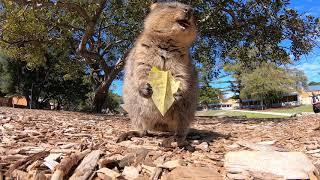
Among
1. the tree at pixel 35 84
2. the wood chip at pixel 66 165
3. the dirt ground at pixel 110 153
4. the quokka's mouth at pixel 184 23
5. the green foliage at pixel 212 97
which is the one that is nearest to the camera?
the wood chip at pixel 66 165

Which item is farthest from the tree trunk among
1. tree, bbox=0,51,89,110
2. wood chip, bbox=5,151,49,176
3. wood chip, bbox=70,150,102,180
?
tree, bbox=0,51,89,110

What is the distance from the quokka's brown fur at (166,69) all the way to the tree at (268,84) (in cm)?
4966

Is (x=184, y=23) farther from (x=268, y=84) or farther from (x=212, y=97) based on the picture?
(x=212, y=97)

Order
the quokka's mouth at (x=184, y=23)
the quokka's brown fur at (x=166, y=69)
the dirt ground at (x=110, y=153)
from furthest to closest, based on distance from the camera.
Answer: the quokka's mouth at (x=184, y=23), the quokka's brown fur at (x=166, y=69), the dirt ground at (x=110, y=153)

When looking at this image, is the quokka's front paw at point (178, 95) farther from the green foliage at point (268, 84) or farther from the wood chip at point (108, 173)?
the green foliage at point (268, 84)

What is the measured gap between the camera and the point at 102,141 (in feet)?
14.8

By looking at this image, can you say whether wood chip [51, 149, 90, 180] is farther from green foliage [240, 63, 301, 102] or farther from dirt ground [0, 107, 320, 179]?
green foliage [240, 63, 301, 102]

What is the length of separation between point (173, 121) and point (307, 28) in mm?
8500

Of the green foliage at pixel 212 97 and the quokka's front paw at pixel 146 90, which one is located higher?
the green foliage at pixel 212 97

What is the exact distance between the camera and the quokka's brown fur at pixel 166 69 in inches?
186

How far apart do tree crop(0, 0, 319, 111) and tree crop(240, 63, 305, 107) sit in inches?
1585

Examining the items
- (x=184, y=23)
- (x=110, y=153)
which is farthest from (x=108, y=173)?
(x=184, y=23)

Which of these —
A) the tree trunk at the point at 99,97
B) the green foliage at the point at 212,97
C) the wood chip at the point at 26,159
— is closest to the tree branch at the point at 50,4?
the tree trunk at the point at 99,97

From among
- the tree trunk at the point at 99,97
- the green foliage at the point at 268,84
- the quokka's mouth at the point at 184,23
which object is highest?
the green foliage at the point at 268,84
